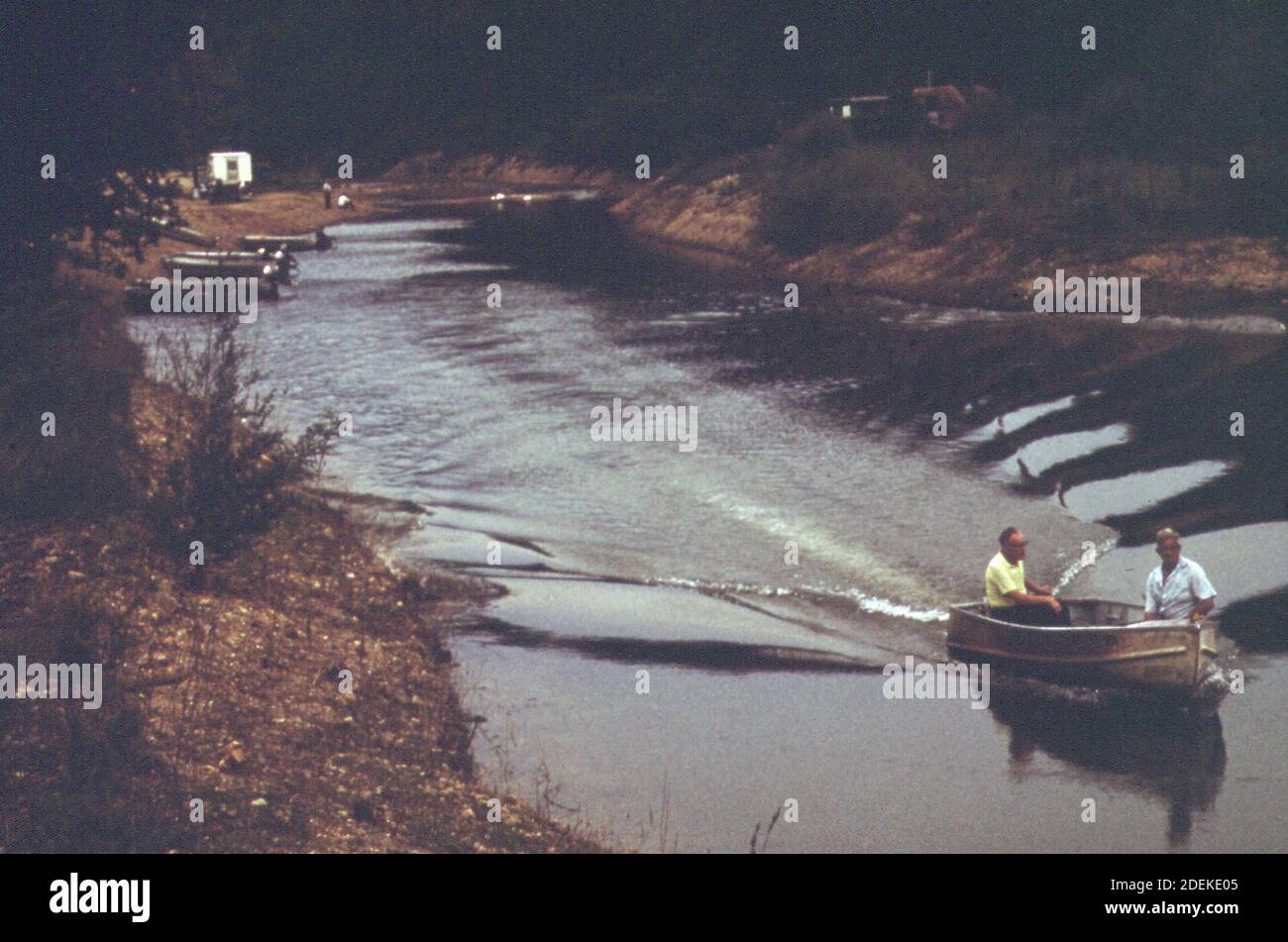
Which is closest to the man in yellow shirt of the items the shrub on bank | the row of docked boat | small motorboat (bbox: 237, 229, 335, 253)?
the shrub on bank

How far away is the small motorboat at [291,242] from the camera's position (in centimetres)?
7862

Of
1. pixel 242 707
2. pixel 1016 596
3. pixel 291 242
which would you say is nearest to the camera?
pixel 242 707

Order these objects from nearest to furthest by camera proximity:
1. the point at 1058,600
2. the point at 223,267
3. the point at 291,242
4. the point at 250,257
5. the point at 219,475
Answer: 1. the point at 1058,600
2. the point at 219,475
3. the point at 223,267
4. the point at 250,257
5. the point at 291,242

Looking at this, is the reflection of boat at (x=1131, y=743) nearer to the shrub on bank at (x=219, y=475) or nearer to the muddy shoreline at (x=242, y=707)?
the muddy shoreline at (x=242, y=707)

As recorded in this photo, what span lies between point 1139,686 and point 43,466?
45.3 ft

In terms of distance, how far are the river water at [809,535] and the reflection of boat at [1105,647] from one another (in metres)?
0.53

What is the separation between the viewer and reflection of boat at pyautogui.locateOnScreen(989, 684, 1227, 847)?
56.7 feet

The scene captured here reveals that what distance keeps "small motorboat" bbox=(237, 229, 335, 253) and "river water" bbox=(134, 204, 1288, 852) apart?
839 inches

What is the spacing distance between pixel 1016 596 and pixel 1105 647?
1417 mm

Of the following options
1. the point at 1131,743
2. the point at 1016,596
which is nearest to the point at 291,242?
the point at 1016,596

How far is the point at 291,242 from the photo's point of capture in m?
83.4

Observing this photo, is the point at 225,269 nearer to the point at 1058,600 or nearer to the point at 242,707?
the point at 1058,600

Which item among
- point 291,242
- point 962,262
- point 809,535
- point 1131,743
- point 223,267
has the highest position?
point 291,242
